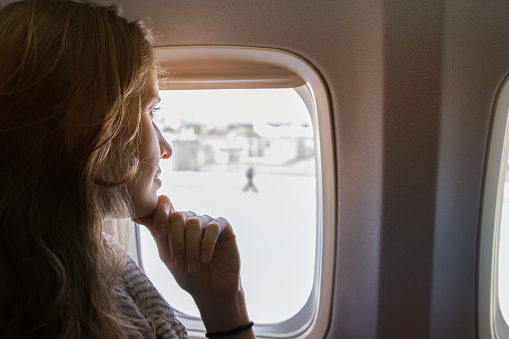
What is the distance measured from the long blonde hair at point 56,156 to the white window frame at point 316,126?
54 cm

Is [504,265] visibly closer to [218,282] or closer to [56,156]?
[218,282]

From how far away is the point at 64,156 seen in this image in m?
0.70

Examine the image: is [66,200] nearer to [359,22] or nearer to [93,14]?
[93,14]

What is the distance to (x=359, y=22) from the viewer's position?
1122mm

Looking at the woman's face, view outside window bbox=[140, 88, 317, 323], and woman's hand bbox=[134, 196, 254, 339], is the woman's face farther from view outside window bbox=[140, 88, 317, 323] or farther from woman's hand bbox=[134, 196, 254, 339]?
view outside window bbox=[140, 88, 317, 323]

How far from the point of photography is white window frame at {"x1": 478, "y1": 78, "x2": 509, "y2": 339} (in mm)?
1129

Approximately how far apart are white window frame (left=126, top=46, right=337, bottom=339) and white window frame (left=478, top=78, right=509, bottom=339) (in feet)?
1.47

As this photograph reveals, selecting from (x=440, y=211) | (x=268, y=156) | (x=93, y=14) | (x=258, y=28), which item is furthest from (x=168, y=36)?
(x=440, y=211)

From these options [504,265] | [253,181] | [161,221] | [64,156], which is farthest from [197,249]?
[504,265]

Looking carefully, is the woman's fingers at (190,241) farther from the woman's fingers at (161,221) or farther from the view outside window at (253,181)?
the view outside window at (253,181)

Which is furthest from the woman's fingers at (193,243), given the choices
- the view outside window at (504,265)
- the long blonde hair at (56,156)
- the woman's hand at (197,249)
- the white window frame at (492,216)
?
the view outside window at (504,265)

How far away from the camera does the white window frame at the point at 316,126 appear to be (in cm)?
122

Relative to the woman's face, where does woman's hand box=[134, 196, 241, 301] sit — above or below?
below

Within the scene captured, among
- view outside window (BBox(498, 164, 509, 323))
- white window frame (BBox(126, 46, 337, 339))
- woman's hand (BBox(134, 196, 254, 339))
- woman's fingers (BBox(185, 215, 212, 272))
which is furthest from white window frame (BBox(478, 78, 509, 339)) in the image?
woman's fingers (BBox(185, 215, 212, 272))
